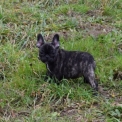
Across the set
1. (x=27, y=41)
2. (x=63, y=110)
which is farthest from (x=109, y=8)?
(x=63, y=110)

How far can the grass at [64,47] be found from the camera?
5.75 meters

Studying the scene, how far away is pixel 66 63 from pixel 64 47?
114 centimetres

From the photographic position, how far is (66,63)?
20.8 feet

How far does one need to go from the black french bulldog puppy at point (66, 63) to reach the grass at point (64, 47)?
5.5 inches

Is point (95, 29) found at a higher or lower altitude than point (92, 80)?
higher

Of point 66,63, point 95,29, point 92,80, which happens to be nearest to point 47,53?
point 66,63

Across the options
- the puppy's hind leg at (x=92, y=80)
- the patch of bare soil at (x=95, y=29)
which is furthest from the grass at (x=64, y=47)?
the puppy's hind leg at (x=92, y=80)

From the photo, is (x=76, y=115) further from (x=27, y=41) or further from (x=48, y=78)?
(x=27, y=41)

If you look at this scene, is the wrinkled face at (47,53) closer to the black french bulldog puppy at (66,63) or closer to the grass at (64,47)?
the black french bulldog puppy at (66,63)

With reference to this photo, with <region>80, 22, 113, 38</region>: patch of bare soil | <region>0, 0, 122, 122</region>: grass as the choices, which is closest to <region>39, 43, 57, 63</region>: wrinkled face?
<region>0, 0, 122, 122</region>: grass

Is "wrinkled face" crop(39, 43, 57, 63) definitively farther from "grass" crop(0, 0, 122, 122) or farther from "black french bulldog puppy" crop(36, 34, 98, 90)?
"grass" crop(0, 0, 122, 122)

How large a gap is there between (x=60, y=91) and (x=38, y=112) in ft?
2.10

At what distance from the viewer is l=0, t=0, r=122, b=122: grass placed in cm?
575

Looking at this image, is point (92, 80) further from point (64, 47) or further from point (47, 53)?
point (64, 47)
